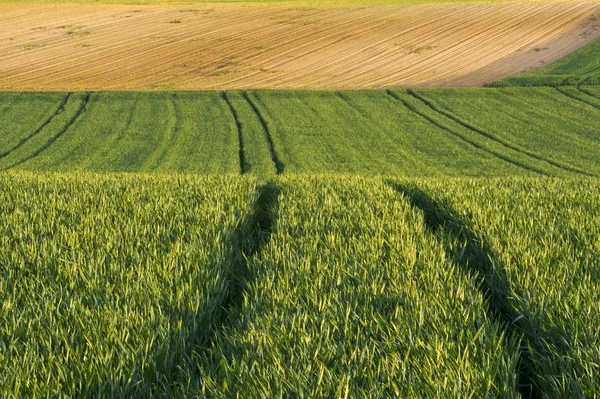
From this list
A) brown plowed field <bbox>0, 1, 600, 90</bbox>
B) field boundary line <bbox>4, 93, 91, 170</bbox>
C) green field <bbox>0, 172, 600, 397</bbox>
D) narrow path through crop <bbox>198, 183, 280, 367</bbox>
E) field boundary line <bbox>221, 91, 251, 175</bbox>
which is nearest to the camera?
green field <bbox>0, 172, 600, 397</bbox>

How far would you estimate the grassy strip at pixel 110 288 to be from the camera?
3.34 metres

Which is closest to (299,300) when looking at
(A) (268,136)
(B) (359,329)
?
(B) (359,329)

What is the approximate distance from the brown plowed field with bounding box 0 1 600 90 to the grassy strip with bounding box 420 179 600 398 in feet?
115

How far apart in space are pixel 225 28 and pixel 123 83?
15.7 metres

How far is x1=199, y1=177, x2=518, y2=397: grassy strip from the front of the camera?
3139 millimetres

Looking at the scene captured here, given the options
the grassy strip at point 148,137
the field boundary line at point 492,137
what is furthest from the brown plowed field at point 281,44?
the field boundary line at point 492,137

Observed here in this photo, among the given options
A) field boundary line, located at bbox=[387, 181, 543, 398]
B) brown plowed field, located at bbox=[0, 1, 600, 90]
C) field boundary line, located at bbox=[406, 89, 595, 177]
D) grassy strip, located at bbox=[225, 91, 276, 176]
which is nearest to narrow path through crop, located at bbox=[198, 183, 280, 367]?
field boundary line, located at bbox=[387, 181, 543, 398]

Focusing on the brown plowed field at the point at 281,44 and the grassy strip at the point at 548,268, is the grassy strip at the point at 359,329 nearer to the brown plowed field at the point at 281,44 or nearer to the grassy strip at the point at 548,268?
the grassy strip at the point at 548,268

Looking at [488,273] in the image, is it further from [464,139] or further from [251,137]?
[464,139]

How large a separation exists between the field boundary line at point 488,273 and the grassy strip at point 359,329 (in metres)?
0.15

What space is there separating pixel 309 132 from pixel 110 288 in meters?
28.1

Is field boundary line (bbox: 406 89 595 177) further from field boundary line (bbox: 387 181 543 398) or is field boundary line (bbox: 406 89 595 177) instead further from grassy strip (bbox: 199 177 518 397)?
grassy strip (bbox: 199 177 518 397)

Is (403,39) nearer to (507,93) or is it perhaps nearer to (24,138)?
(507,93)

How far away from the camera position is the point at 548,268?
4926mm
